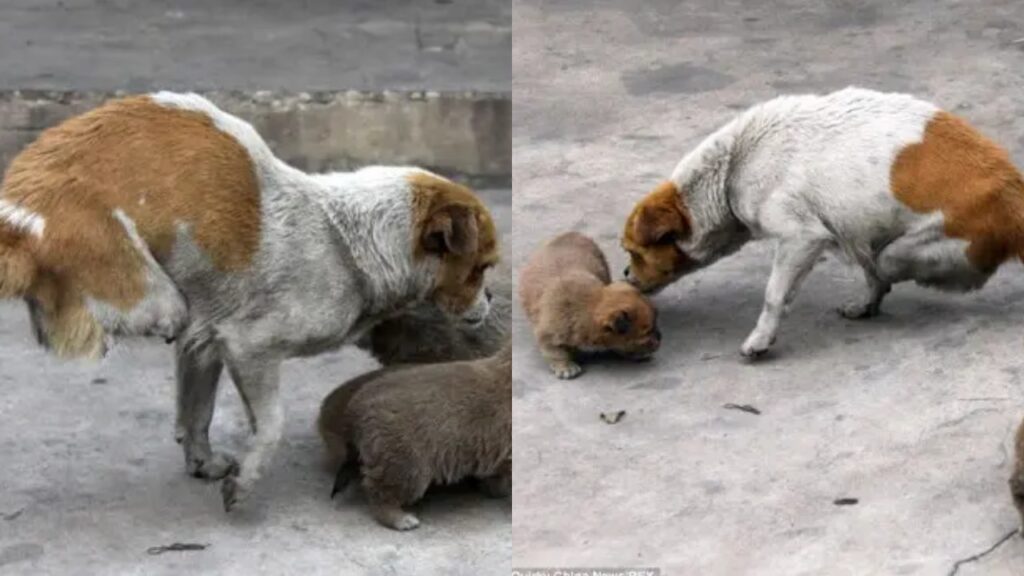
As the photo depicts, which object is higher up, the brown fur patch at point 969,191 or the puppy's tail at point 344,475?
the brown fur patch at point 969,191

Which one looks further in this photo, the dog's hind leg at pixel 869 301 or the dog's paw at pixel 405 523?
the dog's hind leg at pixel 869 301

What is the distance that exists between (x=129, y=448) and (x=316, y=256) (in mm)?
1086

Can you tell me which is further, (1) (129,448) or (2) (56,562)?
(1) (129,448)

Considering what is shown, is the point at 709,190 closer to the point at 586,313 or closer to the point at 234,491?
the point at 586,313

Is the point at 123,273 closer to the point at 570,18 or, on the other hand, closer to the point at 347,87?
the point at 347,87

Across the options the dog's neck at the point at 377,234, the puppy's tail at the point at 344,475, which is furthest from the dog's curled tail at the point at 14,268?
the puppy's tail at the point at 344,475

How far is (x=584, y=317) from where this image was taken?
632 cm

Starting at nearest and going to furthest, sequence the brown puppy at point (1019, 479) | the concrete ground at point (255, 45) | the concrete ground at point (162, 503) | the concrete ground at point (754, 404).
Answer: the brown puppy at point (1019, 479) → the concrete ground at point (754, 404) → the concrete ground at point (162, 503) → the concrete ground at point (255, 45)

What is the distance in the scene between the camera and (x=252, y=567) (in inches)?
222

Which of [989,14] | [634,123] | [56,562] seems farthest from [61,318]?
[989,14]

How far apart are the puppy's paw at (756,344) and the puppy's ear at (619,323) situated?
16.0 inches

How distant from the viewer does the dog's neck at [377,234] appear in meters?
5.98

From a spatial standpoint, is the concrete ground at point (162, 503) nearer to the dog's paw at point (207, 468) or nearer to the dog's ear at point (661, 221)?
the dog's paw at point (207, 468)

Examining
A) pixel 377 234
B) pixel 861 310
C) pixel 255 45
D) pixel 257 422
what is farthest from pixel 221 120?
pixel 255 45
